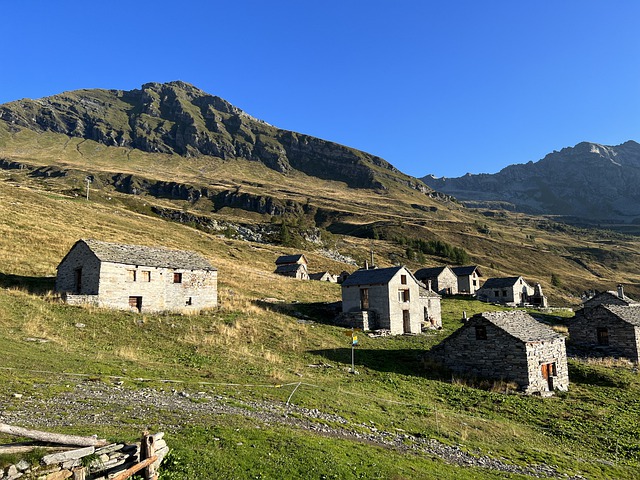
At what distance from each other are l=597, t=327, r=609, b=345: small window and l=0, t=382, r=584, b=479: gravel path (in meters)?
30.3

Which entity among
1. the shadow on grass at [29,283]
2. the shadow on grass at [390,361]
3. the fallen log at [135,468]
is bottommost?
the shadow on grass at [390,361]

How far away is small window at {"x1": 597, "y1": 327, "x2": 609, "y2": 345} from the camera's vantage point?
1620 inches

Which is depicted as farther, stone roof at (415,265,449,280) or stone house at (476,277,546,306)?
stone roof at (415,265,449,280)

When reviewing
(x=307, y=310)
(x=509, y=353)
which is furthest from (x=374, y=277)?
(x=509, y=353)

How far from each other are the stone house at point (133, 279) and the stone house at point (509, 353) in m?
23.6

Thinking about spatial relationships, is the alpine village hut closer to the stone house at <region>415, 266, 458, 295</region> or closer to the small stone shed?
the small stone shed

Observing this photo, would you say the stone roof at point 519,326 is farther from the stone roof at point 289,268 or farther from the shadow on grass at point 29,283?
the stone roof at point 289,268

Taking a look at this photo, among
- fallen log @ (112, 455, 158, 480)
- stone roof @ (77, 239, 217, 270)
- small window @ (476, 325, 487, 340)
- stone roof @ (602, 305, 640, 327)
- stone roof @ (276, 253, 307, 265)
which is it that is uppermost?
stone roof @ (276, 253, 307, 265)

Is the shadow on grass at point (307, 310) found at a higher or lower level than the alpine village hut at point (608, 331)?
higher

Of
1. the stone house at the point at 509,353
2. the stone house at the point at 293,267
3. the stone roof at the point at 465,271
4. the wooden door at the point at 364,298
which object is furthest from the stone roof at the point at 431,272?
the stone house at the point at 509,353

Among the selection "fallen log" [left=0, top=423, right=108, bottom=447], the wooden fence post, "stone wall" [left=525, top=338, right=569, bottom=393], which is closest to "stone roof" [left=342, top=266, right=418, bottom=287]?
"stone wall" [left=525, top=338, right=569, bottom=393]

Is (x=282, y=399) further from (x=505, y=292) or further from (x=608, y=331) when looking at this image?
(x=505, y=292)

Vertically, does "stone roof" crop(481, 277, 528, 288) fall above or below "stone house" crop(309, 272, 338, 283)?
below

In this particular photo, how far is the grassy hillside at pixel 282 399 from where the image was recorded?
45.2ft
